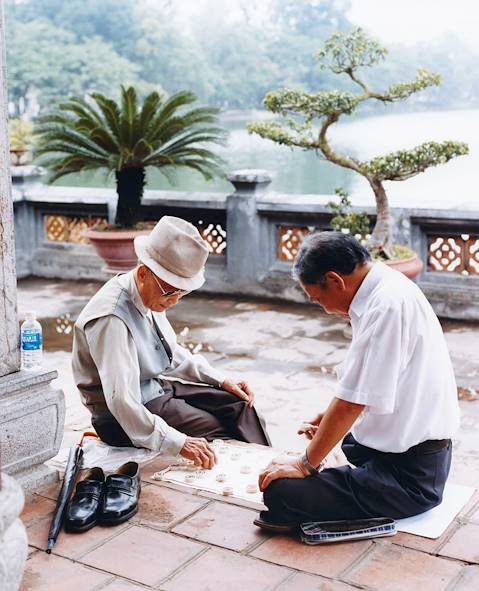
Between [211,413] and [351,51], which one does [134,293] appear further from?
[351,51]

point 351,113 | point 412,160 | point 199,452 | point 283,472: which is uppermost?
point 351,113

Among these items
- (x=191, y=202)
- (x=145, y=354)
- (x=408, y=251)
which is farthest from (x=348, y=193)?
(x=145, y=354)

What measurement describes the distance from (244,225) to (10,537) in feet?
19.3

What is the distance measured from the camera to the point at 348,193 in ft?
23.4

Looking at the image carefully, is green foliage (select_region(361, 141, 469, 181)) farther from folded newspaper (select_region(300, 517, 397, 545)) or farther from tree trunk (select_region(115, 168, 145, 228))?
folded newspaper (select_region(300, 517, 397, 545))

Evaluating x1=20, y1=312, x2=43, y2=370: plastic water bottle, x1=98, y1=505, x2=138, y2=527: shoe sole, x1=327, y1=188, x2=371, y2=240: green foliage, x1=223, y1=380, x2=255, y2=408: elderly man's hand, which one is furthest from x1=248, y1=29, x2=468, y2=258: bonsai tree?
x1=98, y1=505, x2=138, y2=527: shoe sole

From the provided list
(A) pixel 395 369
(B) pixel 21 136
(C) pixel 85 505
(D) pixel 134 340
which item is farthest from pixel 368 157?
(C) pixel 85 505

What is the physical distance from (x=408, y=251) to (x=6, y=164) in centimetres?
412

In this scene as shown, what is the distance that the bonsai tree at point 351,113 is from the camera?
647cm

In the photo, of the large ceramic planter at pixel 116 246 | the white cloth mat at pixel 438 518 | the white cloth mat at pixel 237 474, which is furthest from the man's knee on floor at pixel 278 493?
the large ceramic planter at pixel 116 246

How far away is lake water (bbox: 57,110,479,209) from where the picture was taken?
7762mm

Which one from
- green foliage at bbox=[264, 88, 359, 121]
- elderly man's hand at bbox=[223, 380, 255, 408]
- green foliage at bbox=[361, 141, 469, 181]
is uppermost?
green foliage at bbox=[264, 88, 359, 121]

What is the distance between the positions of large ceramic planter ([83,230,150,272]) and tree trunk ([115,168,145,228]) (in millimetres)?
207

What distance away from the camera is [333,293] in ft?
9.71
